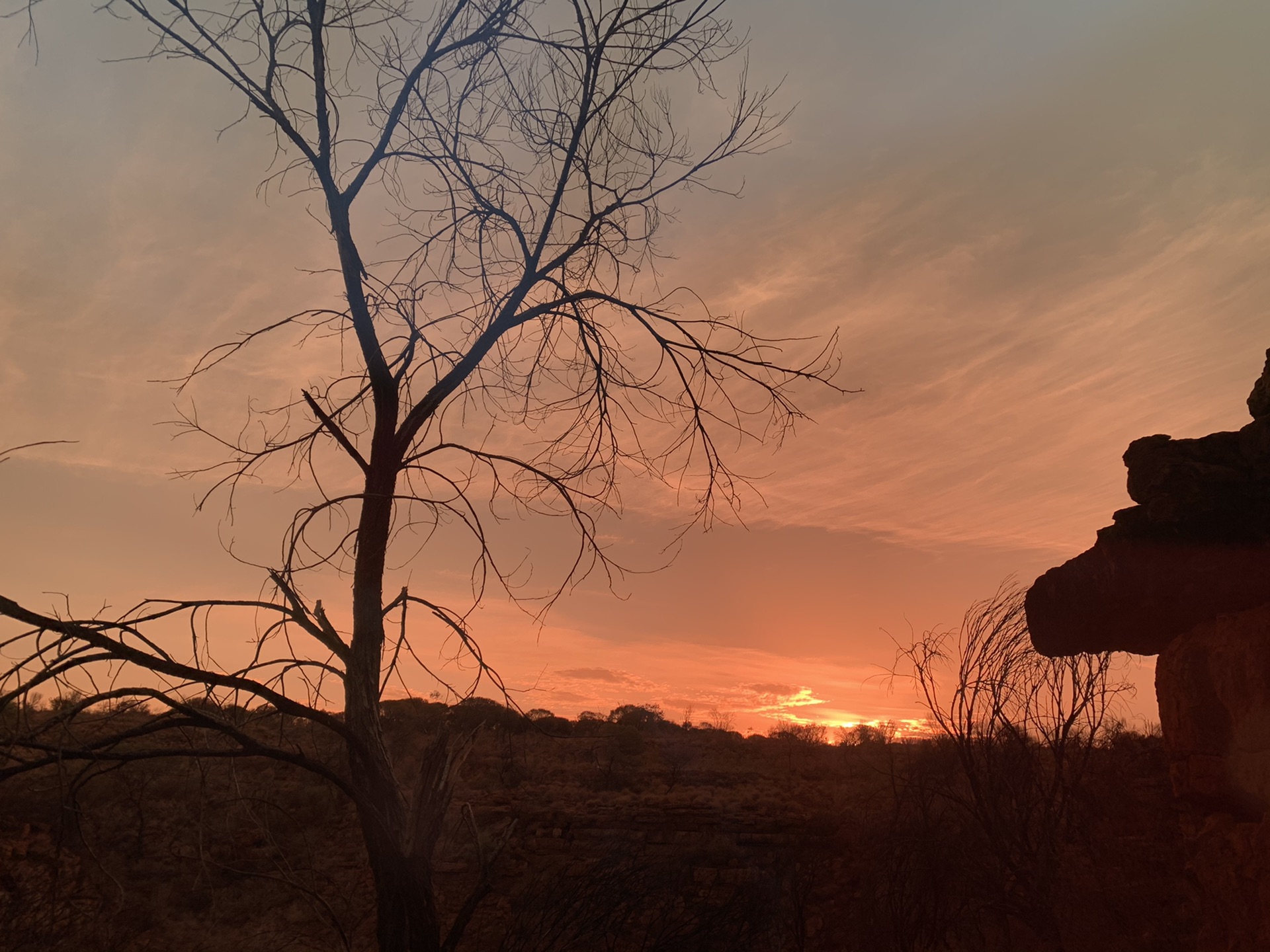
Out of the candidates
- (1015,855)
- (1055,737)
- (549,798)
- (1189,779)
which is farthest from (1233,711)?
(549,798)

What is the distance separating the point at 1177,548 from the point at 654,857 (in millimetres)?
9593

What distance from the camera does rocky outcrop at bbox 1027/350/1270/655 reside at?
5973 millimetres

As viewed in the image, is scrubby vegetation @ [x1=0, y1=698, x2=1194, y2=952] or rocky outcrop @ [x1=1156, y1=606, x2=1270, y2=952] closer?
Answer: rocky outcrop @ [x1=1156, y1=606, x2=1270, y2=952]

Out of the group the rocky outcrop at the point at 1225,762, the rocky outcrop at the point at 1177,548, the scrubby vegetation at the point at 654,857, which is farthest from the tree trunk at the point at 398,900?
the rocky outcrop at the point at 1177,548

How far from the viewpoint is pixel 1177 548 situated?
6289mm

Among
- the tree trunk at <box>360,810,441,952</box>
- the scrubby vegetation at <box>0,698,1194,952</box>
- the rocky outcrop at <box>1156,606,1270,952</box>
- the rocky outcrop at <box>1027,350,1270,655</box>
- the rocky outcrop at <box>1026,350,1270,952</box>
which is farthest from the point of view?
the scrubby vegetation at <box>0,698,1194,952</box>

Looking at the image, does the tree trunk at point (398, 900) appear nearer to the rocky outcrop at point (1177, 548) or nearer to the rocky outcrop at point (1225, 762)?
the rocky outcrop at point (1225, 762)

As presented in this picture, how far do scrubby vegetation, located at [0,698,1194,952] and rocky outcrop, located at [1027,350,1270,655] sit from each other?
398 centimetres

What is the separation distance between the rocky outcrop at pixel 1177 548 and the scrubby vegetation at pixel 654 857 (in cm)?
398

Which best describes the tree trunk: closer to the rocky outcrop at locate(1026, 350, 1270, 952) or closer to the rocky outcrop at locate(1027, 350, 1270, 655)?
the rocky outcrop at locate(1026, 350, 1270, 952)

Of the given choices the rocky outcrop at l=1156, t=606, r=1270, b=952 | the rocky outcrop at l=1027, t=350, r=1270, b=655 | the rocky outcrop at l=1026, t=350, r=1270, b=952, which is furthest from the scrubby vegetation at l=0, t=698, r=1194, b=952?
the rocky outcrop at l=1027, t=350, r=1270, b=655

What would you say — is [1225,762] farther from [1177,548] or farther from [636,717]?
[636,717]

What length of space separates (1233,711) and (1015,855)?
6.11m

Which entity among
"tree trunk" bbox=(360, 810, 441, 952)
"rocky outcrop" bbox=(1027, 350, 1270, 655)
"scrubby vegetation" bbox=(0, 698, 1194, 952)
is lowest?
"scrubby vegetation" bbox=(0, 698, 1194, 952)
